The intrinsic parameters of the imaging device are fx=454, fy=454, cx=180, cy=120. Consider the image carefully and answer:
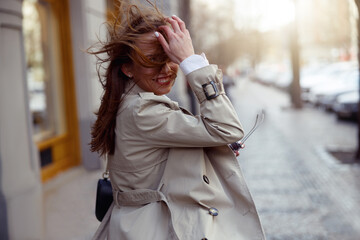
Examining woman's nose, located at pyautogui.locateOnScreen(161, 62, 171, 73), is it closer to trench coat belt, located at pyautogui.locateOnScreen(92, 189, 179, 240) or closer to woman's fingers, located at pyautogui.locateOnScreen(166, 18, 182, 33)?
woman's fingers, located at pyautogui.locateOnScreen(166, 18, 182, 33)

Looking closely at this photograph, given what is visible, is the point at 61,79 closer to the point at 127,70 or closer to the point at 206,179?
the point at 127,70

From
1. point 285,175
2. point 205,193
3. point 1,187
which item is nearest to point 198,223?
point 205,193

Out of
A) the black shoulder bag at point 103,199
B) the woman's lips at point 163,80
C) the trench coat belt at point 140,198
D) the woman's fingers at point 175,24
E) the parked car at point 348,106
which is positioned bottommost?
the parked car at point 348,106

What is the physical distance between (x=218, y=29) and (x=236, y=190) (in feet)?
156

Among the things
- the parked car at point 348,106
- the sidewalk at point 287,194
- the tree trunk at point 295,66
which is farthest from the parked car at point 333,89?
the sidewalk at point 287,194

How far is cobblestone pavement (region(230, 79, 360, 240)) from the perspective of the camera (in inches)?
200

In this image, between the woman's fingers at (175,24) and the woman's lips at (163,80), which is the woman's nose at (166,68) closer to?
the woman's lips at (163,80)

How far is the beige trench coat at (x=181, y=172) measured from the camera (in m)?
1.73

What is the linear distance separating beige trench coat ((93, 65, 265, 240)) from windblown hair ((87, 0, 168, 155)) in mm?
60

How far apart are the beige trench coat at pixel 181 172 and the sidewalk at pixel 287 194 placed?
3.17 metres

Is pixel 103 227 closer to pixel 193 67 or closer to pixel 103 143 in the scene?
pixel 103 143

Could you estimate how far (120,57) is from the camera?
1.92m

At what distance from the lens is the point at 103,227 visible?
2.03 metres

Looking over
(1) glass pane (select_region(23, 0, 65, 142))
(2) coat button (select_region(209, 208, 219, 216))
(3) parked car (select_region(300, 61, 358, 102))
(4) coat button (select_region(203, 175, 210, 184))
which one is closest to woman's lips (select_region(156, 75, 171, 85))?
(4) coat button (select_region(203, 175, 210, 184))
